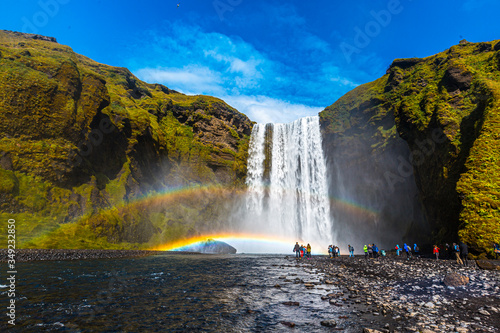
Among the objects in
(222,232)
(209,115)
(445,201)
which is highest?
(209,115)

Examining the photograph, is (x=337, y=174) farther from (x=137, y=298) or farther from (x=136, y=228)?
(x=137, y=298)

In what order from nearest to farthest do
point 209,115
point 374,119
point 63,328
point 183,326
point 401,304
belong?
point 63,328
point 183,326
point 401,304
point 374,119
point 209,115

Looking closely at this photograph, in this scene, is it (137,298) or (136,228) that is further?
(136,228)

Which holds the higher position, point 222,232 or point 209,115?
point 209,115

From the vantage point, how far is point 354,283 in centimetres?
1465

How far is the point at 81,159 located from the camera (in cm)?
4350

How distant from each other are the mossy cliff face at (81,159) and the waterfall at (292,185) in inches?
284

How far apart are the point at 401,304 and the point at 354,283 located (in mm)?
5501

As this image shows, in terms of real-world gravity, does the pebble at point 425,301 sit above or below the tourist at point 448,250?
above

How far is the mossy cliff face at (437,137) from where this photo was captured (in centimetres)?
2412

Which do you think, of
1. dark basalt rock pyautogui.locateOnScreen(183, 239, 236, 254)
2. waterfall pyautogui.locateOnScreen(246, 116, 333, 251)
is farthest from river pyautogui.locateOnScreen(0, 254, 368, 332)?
waterfall pyautogui.locateOnScreen(246, 116, 333, 251)

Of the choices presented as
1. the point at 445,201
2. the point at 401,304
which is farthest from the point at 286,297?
the point at 445,201

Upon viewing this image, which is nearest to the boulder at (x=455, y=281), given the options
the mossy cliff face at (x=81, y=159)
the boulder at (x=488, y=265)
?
the boulder at (x=488, y=265)

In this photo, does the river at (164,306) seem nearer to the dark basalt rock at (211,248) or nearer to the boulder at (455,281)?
the boulder at (455,281)
